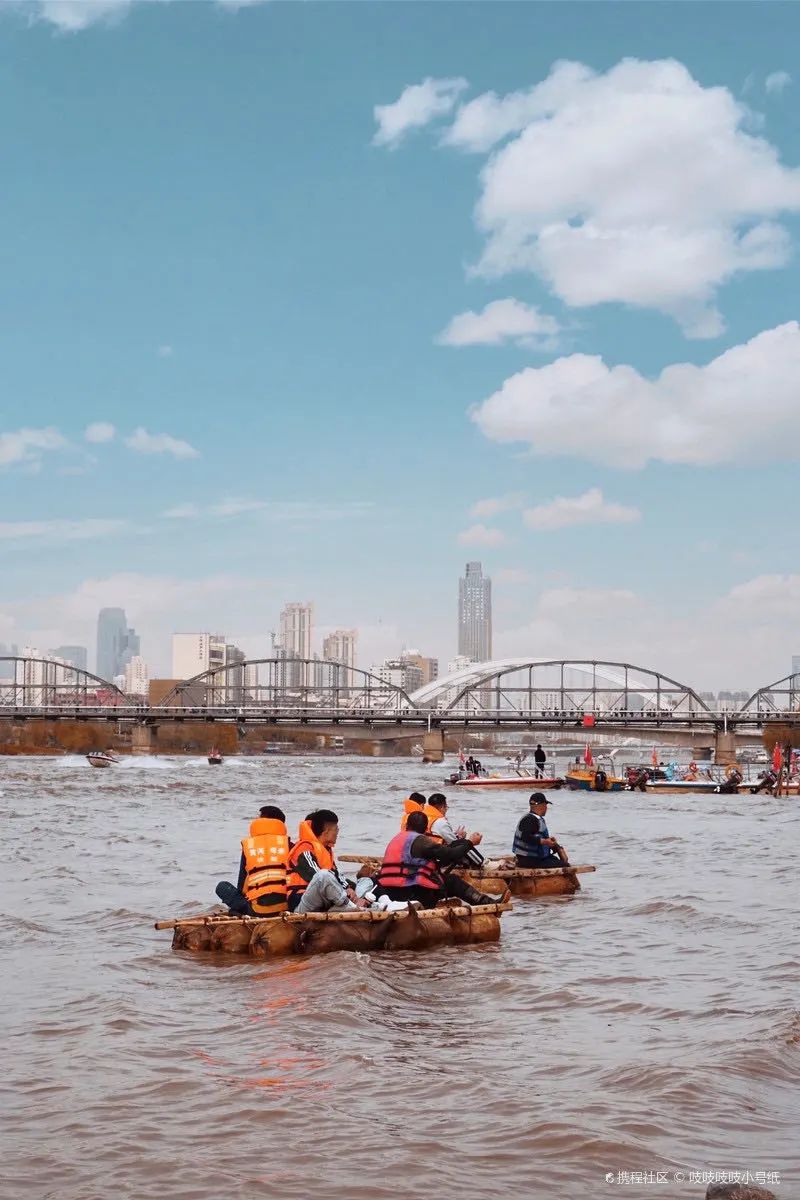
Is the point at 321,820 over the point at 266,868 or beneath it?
over

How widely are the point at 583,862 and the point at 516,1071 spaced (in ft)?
65.1

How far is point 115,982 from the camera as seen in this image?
14.2 m

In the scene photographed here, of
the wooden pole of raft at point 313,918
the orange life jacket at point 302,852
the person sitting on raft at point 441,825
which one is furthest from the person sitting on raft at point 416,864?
the person sitting on raft at point 441,825

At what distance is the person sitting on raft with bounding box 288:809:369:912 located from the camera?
15812 mm

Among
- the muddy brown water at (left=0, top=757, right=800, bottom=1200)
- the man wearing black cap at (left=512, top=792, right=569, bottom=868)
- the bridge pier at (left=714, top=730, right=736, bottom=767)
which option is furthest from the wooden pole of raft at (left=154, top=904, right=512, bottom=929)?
the bridge pier at (left=714, top=730, right=736, bottom=767)

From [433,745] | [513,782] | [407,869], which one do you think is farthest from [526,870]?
[433,745]

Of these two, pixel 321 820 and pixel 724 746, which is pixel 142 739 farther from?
pixel 321 820

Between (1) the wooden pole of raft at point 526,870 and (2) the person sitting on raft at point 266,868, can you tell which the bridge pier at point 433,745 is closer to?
(1) the wooden pole of raft at point 526,870

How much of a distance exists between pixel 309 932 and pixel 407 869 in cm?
187

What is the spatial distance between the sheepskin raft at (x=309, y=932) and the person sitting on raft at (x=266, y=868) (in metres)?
0.30

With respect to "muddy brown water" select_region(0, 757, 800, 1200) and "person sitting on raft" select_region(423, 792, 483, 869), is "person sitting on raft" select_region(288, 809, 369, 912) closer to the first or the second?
"muddy brown water" select_region(0, 757, 800, 1200)

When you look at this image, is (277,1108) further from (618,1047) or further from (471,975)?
(471,975)

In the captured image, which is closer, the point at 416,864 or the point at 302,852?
the point at 302,852

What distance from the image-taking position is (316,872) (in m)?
15.9
